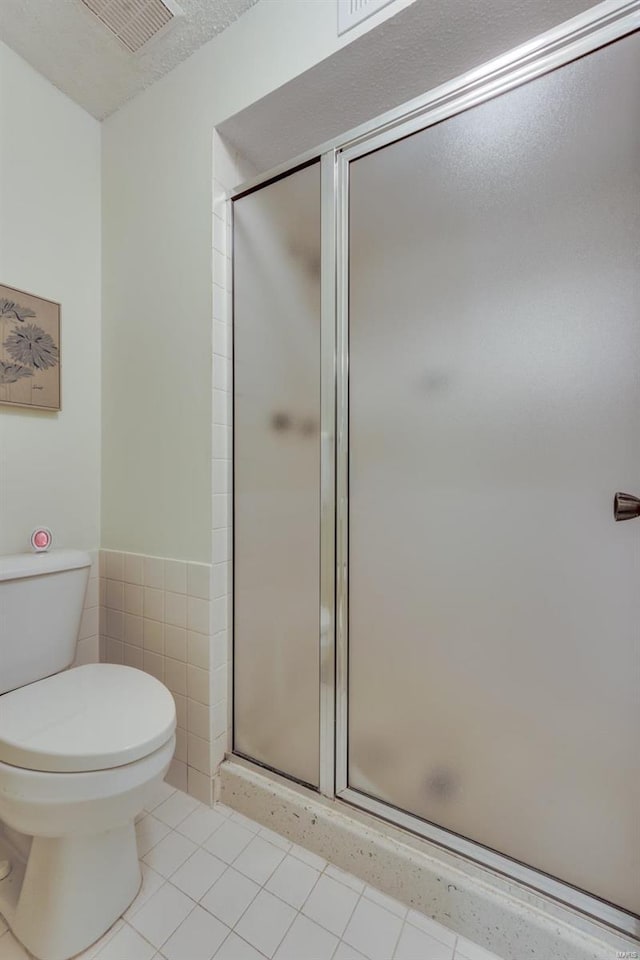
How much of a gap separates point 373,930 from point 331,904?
0.36ft

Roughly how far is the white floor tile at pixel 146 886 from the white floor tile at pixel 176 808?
0.15m

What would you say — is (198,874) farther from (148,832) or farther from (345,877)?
(345,877)

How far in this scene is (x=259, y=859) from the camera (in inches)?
45.0

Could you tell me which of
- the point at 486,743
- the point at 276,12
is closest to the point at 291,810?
the point at 486,743

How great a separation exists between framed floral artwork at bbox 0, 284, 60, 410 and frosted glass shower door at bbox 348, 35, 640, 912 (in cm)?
102

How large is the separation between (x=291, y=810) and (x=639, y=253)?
160cm

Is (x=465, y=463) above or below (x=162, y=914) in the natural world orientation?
above

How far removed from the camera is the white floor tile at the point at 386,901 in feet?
3.33

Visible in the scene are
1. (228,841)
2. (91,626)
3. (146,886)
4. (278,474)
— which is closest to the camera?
(146,886)

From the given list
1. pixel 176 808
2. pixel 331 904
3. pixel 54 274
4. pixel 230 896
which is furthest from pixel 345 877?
pixel 54 274

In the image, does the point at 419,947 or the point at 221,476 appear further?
the point at 221,476

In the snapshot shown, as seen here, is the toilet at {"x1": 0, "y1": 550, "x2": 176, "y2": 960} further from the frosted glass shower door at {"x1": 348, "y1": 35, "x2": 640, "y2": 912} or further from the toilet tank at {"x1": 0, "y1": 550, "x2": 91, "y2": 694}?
the frosted glass shower door at {"x1": 348, "y1": 35, "x2": 640, "y2": 912}

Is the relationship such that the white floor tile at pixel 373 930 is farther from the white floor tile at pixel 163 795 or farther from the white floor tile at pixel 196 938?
the white floor tile at pixel 163 795

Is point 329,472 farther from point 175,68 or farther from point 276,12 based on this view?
point 175,68
